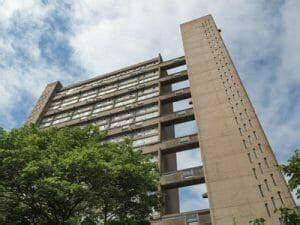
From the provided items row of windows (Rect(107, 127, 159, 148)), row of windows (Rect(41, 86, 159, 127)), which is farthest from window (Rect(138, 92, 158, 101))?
row of windows (Rect(107, 127, 159, 148))

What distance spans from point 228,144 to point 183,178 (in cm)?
564

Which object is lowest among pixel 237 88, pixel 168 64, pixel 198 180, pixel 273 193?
pixel 273 193

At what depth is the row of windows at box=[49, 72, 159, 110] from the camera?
50719mm

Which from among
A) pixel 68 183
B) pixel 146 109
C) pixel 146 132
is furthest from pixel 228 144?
pixel 68 183

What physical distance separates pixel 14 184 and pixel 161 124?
24.6m

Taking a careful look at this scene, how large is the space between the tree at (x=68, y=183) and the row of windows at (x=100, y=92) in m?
30.6

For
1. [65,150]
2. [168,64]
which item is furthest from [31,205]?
[168,64]

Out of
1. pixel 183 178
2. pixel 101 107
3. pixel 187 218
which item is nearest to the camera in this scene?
pixel 187 218

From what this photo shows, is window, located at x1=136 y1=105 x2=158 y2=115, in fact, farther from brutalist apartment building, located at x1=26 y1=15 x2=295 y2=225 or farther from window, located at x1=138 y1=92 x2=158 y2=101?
window, located at x1=138 y1=92 x2=158 y2=101

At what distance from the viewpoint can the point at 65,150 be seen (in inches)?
789

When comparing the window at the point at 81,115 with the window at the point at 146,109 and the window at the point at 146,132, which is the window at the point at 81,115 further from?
the window at the point at 146,132

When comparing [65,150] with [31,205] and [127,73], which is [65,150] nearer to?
[31,205]

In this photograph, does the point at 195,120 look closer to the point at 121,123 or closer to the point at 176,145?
the point at 176,145

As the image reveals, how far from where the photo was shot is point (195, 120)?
37.2 m
